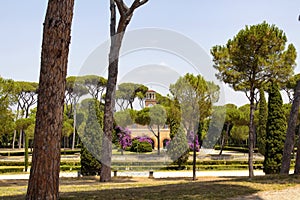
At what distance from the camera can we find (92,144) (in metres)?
16.5

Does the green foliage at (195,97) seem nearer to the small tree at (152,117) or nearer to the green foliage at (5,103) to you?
the small tree at (152,117)

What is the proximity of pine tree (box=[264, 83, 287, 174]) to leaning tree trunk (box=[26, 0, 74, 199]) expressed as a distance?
14.6 metres

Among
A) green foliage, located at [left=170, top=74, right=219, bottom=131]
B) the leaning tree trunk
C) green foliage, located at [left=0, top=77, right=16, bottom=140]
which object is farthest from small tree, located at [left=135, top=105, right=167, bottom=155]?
the leaning tree trunk

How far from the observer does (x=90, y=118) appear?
16.9 metres

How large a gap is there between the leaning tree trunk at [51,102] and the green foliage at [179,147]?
1520cm

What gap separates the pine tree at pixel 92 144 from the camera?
51.2 feet

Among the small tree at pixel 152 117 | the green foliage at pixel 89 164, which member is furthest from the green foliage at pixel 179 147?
the small tree at pixel 152 117

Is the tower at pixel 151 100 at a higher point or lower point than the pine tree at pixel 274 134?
higher

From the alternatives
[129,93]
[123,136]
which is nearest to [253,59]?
[123,136]

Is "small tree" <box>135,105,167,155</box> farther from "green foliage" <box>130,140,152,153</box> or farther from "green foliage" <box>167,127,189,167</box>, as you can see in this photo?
"green foliage" <box>167,127,189,167</box>

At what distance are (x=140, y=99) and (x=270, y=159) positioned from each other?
26.4 meters

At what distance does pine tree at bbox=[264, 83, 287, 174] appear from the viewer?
1722 centimetres

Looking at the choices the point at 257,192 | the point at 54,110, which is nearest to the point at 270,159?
the point at 257,192

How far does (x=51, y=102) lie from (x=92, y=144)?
40.4ft
